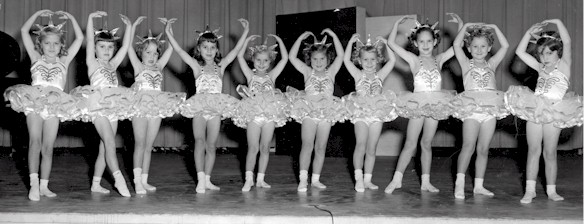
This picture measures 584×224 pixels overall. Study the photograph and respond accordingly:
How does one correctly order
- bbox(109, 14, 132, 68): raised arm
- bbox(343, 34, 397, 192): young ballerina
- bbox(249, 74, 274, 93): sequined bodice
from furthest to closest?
bbox(249, 74, 274, 93): sequined bodice, bbox(343, 34, 397, 192): young ballerina, bbox(109, 14, 132, 68): raised arm

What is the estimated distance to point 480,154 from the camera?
185 inches

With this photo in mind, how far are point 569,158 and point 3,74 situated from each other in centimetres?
720

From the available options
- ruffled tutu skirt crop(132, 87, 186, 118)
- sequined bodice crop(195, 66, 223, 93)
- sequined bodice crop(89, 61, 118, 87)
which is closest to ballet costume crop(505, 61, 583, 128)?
sequined bodice crop(195, 66, 223, 93)

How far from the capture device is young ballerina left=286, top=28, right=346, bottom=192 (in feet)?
16.6

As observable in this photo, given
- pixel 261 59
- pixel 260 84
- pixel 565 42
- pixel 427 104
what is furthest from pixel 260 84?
pixel 565 42

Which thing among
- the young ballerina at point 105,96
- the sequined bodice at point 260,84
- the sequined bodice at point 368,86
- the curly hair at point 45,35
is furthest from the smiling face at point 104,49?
the sequined bodice at point 368,86

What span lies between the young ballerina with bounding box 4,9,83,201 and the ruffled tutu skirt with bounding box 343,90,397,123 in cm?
211

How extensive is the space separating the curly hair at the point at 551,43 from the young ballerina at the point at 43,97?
11.0 ft

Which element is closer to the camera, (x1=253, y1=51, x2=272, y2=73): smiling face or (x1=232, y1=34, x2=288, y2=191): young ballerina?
(x1=232, y1=34, x2=288, y2=191): young ballerina

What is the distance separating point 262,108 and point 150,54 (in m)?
1.00

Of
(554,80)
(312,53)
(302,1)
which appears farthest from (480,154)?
(302,1)

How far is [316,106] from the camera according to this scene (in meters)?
5.03

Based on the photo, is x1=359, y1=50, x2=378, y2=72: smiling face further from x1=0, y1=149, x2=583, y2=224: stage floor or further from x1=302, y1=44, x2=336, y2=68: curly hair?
x1=0, y1=149, x2=583, y2=224: stage floor

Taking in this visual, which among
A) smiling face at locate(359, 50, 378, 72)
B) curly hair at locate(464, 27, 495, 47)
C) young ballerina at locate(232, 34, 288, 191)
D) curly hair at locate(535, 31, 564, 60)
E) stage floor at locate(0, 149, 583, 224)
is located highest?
curly hair at locate(464, 27, 495, 47)
